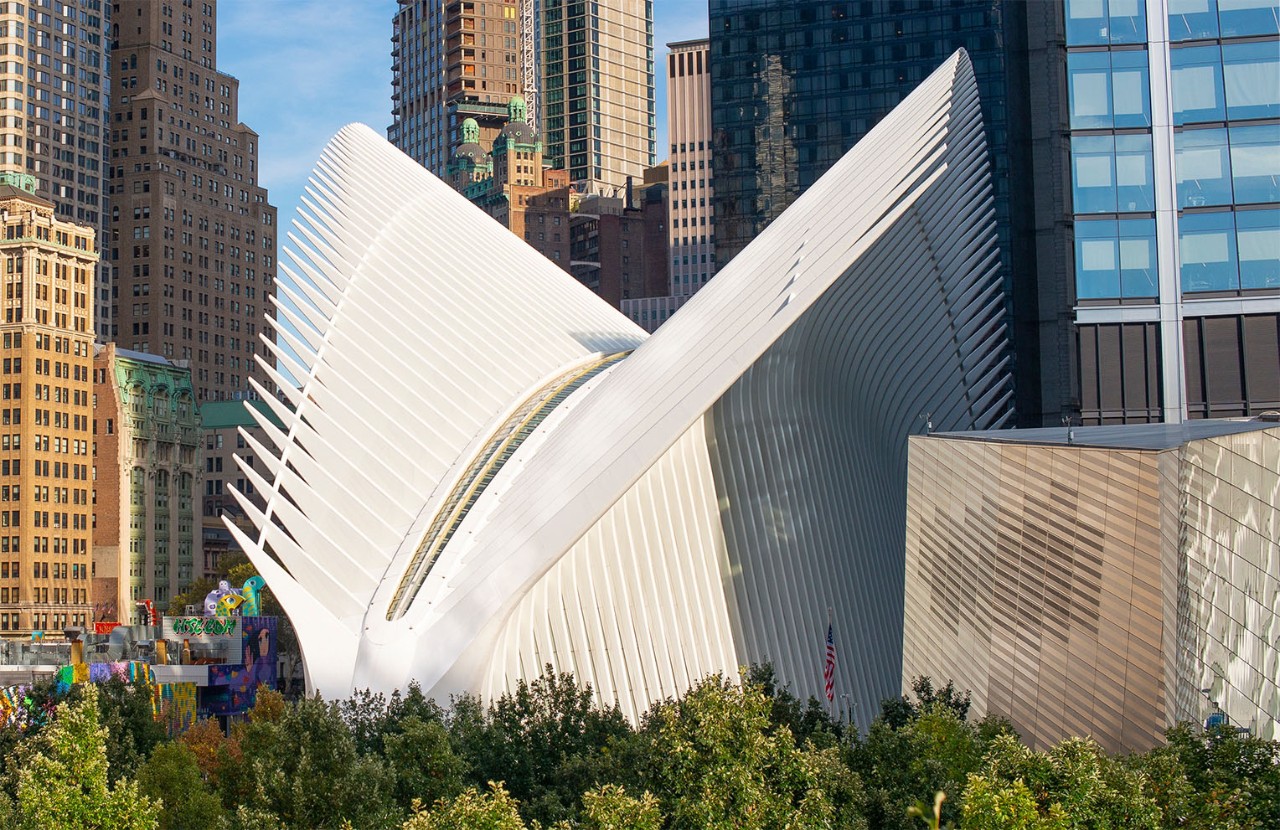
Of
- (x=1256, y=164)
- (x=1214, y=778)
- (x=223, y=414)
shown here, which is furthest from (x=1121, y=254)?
(x=223, y=414)

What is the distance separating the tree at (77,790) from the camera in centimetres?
2717

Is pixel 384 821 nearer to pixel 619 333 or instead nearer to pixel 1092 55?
pixel 1092 55

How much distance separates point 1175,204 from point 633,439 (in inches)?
572

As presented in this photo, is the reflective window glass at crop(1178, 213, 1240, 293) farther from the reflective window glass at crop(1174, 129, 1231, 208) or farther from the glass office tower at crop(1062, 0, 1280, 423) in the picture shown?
the reflective window glass at crop(1174, 129, 1231, 208)

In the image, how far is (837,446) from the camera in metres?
60.5

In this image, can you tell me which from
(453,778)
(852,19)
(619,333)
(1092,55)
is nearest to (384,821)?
(453,778)

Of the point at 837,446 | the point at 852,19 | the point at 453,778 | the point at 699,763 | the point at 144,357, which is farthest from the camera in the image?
the point at 144,357

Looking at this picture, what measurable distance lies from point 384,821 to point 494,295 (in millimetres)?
37762

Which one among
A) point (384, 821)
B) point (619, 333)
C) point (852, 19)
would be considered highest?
point (852, 19)

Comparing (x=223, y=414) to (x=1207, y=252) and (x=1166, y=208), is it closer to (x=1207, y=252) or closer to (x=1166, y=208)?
(x=1166, y=208)

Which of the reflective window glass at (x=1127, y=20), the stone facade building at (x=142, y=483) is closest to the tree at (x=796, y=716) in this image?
the reflective window glass at (x=1127, y=20)

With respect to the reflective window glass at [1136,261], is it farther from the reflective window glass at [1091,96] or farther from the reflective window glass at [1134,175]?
the reflective window glass at [1091,96]

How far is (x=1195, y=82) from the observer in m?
43.0

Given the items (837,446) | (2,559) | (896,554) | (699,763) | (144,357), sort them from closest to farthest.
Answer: (699,763) < (837,446) < (896,554) < (2,559) < (144,357)
